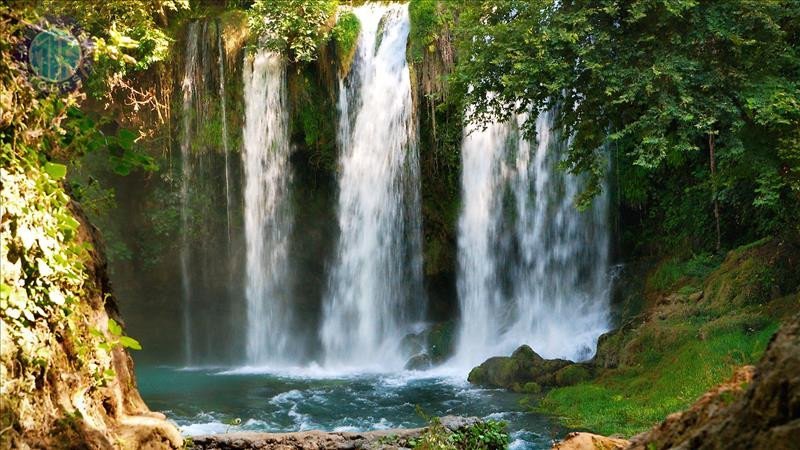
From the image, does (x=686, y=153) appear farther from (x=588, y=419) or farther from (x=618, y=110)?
(x=588, y=419)

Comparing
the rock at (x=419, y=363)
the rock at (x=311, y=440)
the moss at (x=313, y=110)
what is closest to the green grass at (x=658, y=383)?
the rock at (x=311, y=440)

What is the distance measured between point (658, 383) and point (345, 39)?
36.7 ft

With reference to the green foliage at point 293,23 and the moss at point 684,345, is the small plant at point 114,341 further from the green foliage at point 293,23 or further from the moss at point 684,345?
the green foliage at point 293,23

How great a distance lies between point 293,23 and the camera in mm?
17125

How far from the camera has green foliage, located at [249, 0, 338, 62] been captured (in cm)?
1717

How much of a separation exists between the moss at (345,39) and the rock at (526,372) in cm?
833

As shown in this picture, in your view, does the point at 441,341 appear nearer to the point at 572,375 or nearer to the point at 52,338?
the point at 572,375

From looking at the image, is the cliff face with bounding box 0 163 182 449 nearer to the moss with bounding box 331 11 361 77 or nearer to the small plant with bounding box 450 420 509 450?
the small plant with bounding box 450 420 509 450

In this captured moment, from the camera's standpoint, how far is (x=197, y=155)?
1930 centimetres

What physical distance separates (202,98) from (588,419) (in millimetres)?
13108

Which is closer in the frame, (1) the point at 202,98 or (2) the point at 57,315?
(2) the point at 57,315

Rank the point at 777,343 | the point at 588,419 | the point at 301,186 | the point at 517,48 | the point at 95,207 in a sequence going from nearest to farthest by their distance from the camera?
1. the point at 777,343
2. the point at 95,207
3. the point at 588,419
4. the point at 517,48
5. the point at 301,186

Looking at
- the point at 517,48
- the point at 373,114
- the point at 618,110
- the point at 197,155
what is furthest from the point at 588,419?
the point at 197,155

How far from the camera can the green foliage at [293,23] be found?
17.2m
